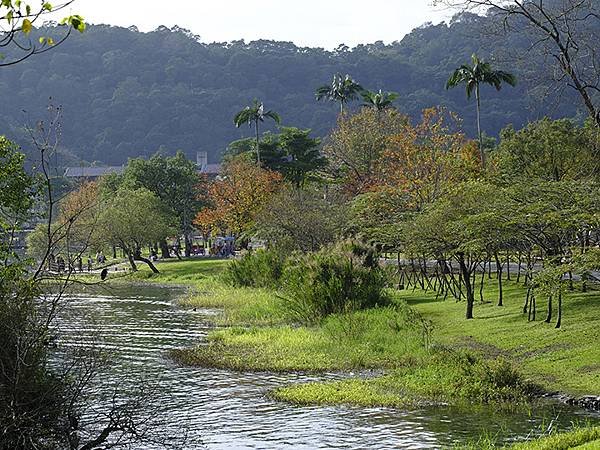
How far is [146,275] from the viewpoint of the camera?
212 feet

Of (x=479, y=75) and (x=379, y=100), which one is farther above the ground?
(x=379, y=100)

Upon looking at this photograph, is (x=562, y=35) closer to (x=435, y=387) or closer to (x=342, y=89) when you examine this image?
(x=435, y=387)

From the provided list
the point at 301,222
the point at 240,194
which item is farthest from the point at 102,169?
the point at 301,222

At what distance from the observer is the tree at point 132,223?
214 feet

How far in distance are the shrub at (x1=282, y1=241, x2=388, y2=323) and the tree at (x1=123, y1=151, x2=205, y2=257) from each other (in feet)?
161

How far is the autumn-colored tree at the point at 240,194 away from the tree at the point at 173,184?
31.6 feet

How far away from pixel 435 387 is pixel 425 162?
106 feet

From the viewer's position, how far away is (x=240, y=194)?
68.1 meters

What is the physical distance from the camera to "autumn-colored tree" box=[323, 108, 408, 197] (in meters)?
61.7

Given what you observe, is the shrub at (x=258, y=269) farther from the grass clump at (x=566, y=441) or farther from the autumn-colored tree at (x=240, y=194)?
the grass clump at (x=566, y=441)

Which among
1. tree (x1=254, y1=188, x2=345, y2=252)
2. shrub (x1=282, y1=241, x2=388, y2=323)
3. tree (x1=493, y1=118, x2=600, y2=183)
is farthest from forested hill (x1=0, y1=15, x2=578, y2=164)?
shrub (x1=282, y1=241, x2=388, y2=323)

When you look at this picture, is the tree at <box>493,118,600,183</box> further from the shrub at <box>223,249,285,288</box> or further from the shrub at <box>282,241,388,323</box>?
the shrub at <box>223,249,285,288</box>

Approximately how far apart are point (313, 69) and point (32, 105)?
1981 inches

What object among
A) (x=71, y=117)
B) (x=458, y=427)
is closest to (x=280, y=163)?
(x=458, y=427)
